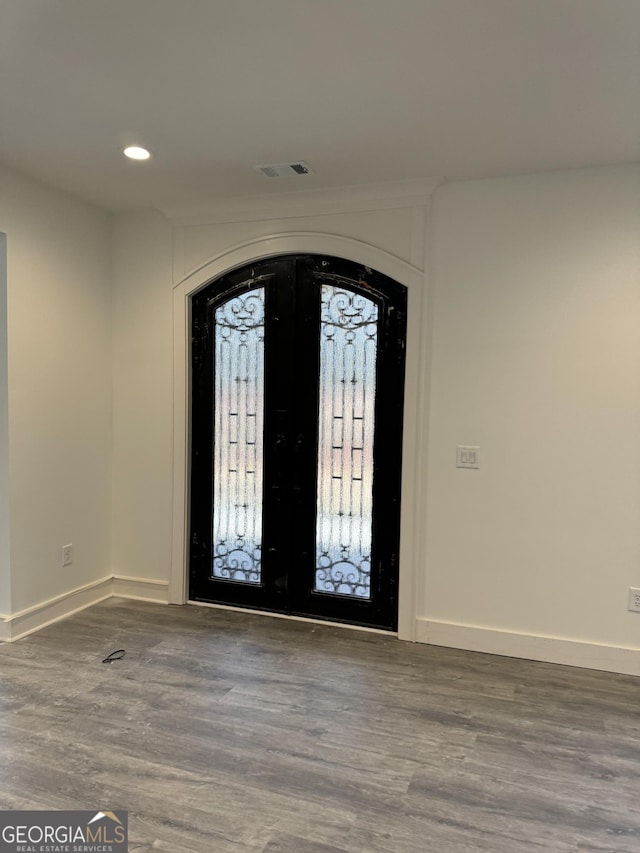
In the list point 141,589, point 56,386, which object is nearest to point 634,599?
point 141,589

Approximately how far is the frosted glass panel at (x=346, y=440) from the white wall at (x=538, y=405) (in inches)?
15.4

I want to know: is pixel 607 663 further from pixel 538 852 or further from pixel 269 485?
pixel 269 485

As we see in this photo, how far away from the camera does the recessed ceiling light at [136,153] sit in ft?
9.62

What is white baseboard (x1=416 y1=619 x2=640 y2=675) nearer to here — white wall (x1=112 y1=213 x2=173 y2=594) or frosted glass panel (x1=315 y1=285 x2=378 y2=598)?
frosted glass panel (x1=315 y1=285 x2=378 y2=598)

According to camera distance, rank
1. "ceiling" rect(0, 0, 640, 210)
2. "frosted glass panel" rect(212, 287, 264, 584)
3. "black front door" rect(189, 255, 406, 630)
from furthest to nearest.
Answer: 1. "frosted glass panel" rect(212, 287, 264, 584)
2. "black front door" rect(189, 255, 406, 630)
3. "ceiling" rect(0, 0, 640, 210)

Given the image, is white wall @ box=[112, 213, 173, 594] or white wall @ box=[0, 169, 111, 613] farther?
white wall @ box=[112, 213, 173, 594]

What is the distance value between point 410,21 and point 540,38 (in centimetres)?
45

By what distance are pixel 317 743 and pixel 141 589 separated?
6.85 ft

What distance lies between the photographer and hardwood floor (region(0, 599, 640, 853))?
6.57ft

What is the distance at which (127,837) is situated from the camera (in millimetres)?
1932

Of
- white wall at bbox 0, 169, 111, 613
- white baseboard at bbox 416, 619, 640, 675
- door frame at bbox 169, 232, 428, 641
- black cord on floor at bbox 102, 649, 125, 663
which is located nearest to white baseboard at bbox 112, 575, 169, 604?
white wall at bbox 0, 169, 111, 613

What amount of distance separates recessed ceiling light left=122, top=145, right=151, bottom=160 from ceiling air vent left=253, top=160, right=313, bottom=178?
55cm

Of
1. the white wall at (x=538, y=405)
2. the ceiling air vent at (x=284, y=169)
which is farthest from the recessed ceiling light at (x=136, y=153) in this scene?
the white wall at (x=538, y=405)

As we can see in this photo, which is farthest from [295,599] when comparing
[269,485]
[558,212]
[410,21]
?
[410,21]
